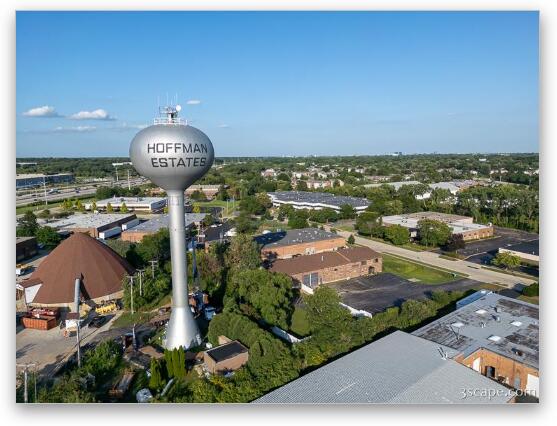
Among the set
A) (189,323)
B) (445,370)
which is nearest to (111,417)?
(189,323)

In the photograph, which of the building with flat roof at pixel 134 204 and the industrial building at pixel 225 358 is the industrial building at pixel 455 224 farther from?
the building with flat roof at pixel 134 204

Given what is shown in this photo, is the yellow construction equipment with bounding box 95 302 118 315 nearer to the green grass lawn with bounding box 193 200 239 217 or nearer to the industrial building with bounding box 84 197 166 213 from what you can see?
the green grass lawn with bounding box 193 200 239 217

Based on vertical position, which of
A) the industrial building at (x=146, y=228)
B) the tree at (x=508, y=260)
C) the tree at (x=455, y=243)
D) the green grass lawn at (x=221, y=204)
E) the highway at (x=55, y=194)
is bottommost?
the tree at (x=508, y=260)

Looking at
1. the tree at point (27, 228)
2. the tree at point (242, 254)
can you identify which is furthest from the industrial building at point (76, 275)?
the tree at point (27, 228)

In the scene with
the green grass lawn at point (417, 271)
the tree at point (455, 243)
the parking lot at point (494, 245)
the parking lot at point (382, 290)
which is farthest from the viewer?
the tree at point (455, 243)

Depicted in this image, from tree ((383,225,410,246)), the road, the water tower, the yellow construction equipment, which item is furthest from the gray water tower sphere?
tree ((383,225,410,246))

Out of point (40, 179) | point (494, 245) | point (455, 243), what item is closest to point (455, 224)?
point (494, 245)

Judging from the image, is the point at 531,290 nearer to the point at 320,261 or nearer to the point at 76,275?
the point at 320,261
